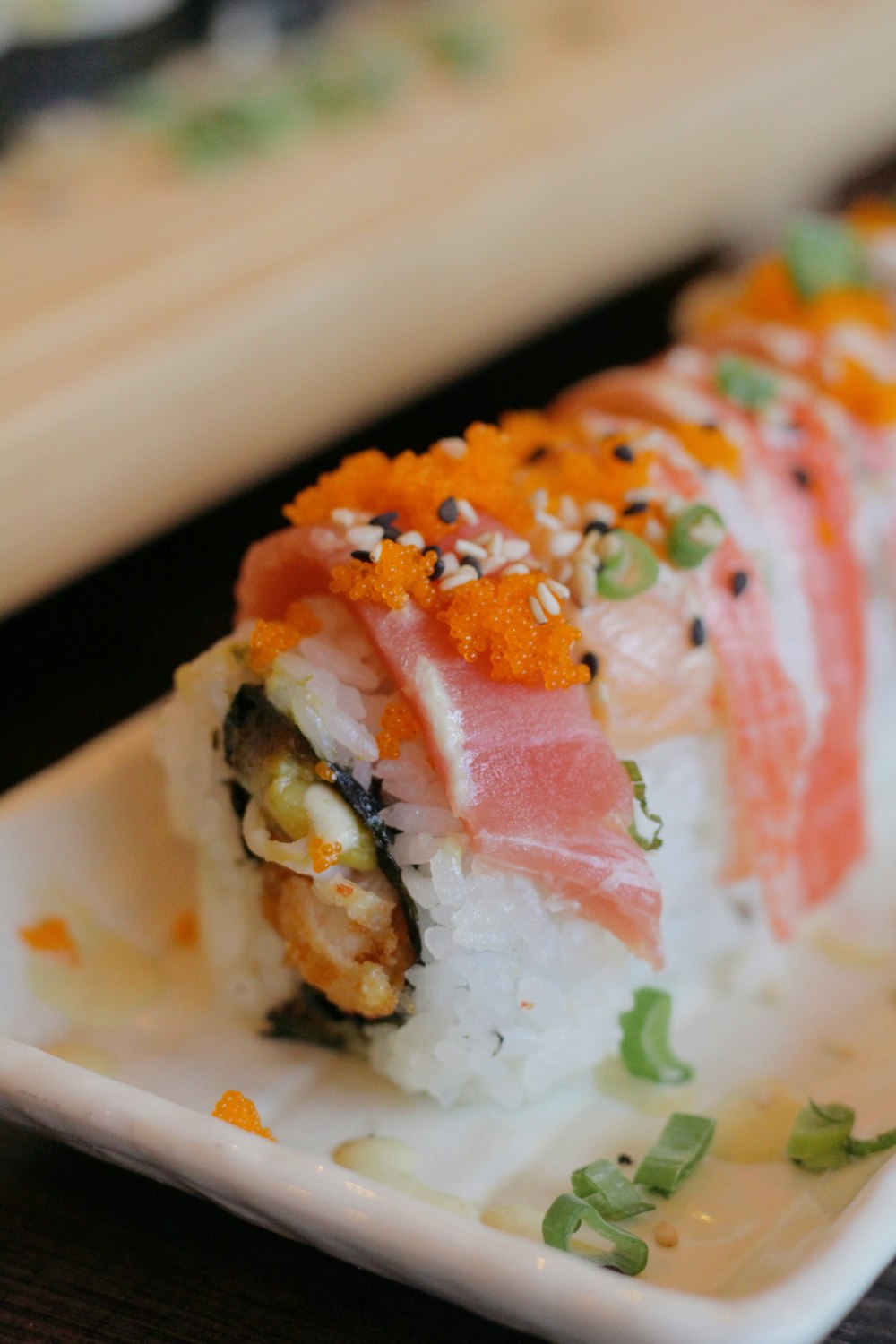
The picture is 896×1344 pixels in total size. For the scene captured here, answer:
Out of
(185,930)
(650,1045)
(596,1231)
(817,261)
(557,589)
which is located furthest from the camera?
(817,261)

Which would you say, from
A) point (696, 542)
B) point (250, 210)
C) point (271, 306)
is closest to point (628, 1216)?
point (696, 542)

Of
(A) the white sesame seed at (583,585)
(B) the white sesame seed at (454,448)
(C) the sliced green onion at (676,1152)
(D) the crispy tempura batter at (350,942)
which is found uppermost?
(B) the white sesame seed at (454,448)

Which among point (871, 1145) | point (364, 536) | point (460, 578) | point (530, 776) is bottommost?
point (871, 1145)

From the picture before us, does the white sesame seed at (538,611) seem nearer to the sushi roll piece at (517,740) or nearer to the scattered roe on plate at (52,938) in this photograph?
the sushi roll piece at (517,740)

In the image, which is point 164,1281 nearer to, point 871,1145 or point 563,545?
point 871,1145

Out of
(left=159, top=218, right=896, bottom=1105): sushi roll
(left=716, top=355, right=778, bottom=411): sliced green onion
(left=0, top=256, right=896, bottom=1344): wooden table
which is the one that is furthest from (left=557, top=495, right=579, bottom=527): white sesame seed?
(left=0, top=256, right=896, bottom=1344): wooden table

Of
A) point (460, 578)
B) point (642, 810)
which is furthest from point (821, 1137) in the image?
point (460, 578)

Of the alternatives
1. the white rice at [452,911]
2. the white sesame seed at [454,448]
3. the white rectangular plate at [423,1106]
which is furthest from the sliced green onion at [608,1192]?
the white sesame seed at [454,448]

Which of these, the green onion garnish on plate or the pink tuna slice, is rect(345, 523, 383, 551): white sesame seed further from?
the green onion garnish on plate
